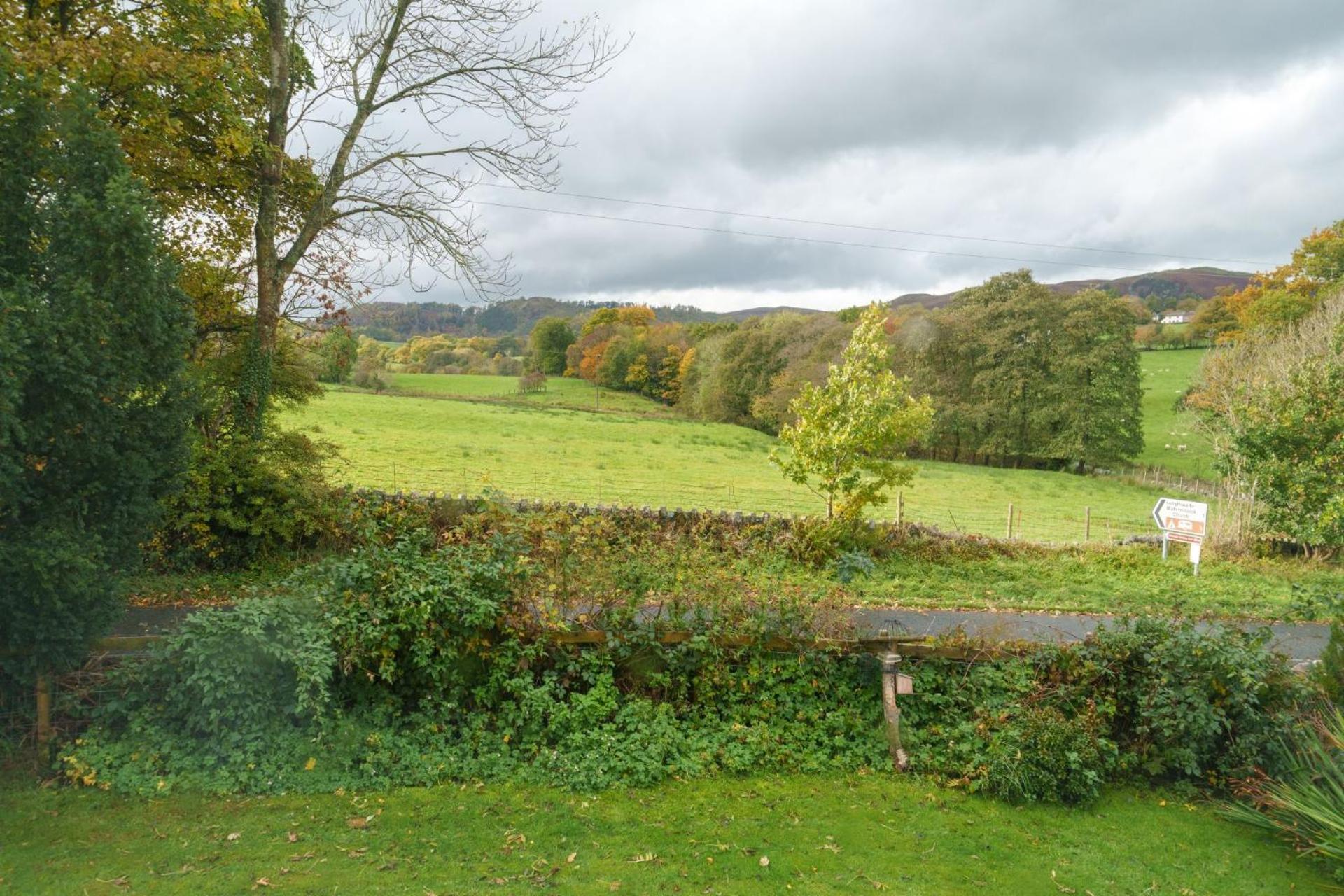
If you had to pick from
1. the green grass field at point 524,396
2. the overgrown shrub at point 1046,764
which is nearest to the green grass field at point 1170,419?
the overgrown shrub at point 1046,764

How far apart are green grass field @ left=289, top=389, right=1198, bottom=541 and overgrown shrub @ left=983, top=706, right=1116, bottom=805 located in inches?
432

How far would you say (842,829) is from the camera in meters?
6.22

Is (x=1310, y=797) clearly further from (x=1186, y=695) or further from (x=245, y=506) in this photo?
(x=245, y=506)

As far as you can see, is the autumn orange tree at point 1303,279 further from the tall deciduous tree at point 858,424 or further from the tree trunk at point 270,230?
the tree trunk at point 270,230

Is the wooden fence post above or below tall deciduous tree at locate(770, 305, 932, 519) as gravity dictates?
below

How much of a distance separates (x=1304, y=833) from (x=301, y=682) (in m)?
8.34

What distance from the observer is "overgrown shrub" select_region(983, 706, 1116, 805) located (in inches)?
274

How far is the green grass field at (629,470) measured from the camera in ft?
71.6

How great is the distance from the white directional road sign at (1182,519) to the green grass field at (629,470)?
4.34 metres

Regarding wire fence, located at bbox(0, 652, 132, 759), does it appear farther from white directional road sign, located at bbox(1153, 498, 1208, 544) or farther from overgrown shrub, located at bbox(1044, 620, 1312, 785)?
white directional road sign, located at bbox(1153, 498, 1208, 544)

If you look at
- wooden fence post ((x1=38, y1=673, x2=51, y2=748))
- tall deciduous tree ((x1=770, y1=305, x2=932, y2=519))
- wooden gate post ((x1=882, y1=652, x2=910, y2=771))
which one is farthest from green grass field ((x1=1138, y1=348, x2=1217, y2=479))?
wooden fence post ((x1=38, y1=673, x2=51, y2=748))

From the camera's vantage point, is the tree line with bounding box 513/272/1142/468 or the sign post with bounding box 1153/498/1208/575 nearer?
the sign post with bounding box 1153/498/1208/575

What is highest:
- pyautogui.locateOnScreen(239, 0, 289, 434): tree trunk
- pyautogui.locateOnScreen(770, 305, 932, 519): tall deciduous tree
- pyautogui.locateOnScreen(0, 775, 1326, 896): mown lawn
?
pyautogui.locateOnScreen(239, 0, 289, 434): tree trunk

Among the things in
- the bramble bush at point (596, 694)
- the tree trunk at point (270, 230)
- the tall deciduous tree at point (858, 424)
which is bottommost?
the bramble bush at point (596, 694)
